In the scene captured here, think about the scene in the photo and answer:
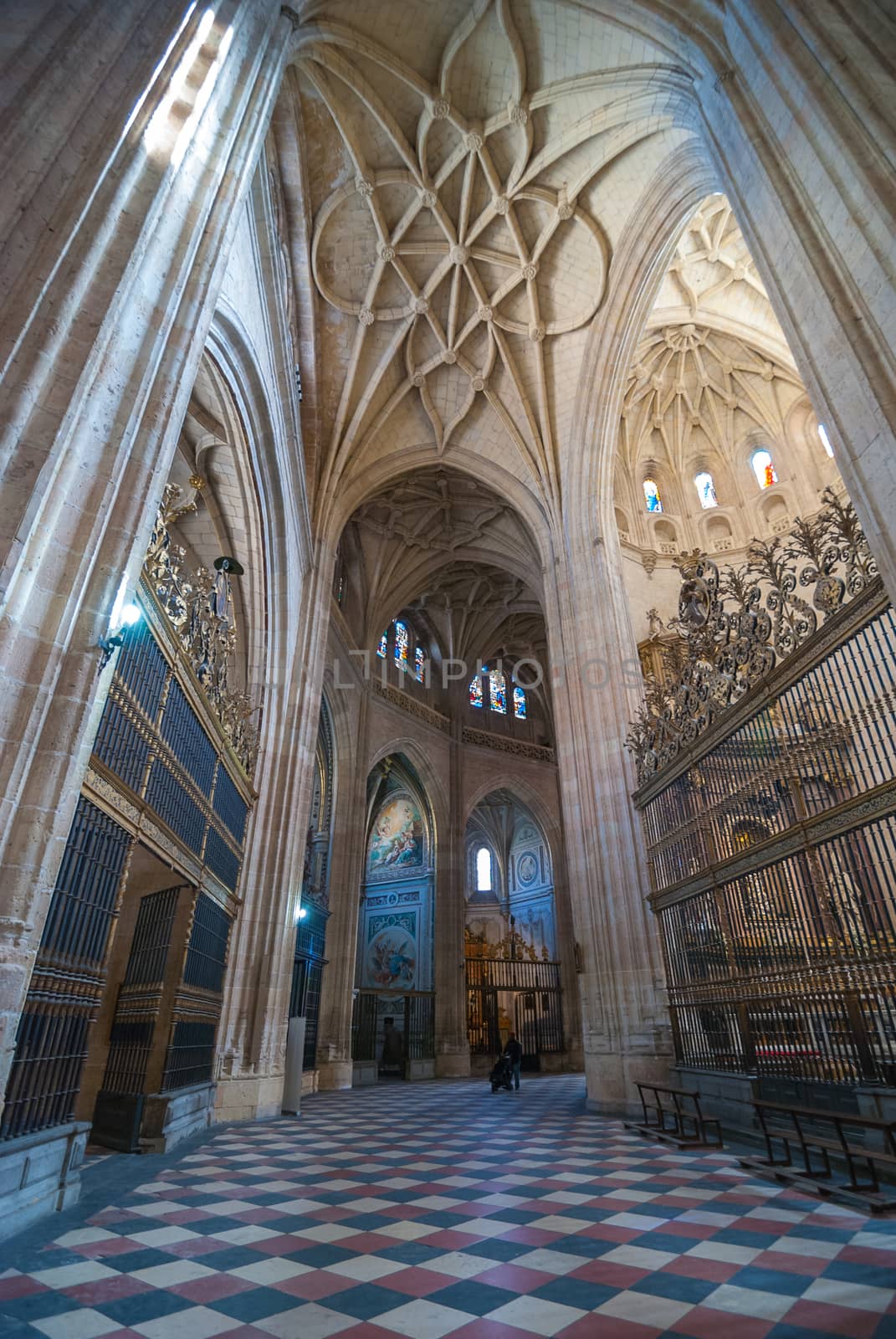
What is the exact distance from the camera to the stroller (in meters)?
Result: 13.6

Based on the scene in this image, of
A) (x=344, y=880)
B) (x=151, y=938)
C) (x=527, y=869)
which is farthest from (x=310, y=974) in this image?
(x=527, y=869)

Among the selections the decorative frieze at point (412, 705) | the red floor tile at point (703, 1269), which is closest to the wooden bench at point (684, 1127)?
the red floor tile at point (703, 1269)

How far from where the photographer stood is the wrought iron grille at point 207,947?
776 centimetres

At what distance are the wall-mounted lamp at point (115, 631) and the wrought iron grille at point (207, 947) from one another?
4.53m

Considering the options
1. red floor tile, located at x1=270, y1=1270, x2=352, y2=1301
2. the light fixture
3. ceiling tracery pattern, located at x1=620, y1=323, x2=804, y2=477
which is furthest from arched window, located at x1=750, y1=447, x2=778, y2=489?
red floor tile, located at x1=270, y1=1270, x2=352, y2=1301

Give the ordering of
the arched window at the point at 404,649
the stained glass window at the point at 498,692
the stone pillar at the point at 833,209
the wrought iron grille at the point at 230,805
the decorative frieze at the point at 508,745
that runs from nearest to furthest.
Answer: the stone pillar at the point at 833,209 < the wrought iron grille at the point at 230,805 < the arched window at the point at 404,649 < the decorative frieze at the point at 508,745 < the stained glass window at the point at 498,692

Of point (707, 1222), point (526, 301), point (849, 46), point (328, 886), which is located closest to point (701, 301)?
point (526, 301)

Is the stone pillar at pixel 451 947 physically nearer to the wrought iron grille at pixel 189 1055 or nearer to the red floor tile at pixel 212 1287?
the wrought iron grille at pixel 189 1055

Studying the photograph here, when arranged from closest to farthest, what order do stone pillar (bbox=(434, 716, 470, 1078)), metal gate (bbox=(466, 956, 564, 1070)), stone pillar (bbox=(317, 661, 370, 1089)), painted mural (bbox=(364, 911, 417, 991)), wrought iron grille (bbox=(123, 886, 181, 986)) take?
wrought iron grille (bbox=(123, 886, 181, 986)) < stone pillar (bbox=(317, 661, 370, 1089)) < stone pillar (bbox=(434, 716, 470, 1078)) < metal gate (bbox=(466, 956, 564, 1070)) < painted mural (bbox=(364, 911, 417, 991))

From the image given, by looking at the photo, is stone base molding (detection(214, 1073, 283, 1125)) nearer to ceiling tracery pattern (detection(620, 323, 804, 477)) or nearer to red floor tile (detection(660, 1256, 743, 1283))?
red floor tile (detection(660, 1256, 743, 1283))

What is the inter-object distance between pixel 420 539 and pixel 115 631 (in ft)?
54.8

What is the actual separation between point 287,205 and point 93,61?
9.14m

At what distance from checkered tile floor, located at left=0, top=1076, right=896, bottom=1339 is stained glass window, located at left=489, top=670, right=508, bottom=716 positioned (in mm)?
20652

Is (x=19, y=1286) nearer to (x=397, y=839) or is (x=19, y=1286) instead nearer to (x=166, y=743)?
(x=166, y=743)
